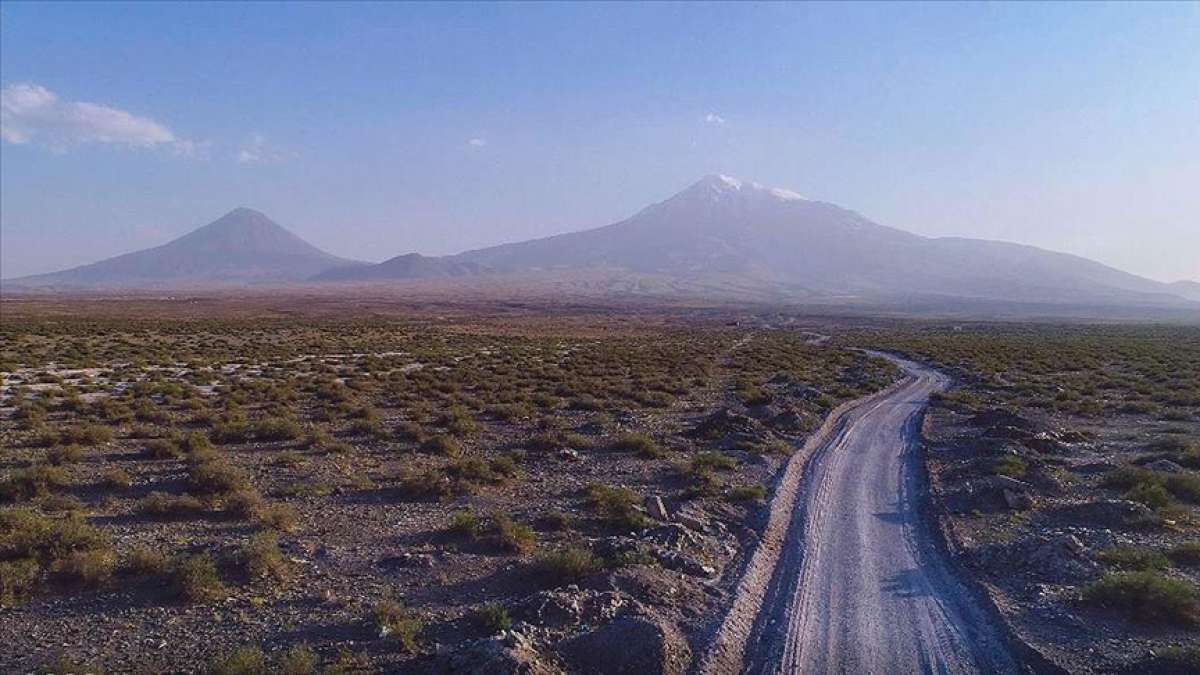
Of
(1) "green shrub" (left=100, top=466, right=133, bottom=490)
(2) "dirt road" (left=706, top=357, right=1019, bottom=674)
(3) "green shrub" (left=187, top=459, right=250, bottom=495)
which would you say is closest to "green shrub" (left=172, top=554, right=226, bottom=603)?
(3) "green shrub" (left=187, top=459, right=250, bottom=495)

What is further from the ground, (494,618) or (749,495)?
(494,618)

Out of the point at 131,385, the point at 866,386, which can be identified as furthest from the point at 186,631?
the point at 866,386

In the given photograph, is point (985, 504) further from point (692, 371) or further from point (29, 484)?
point (692, 371)

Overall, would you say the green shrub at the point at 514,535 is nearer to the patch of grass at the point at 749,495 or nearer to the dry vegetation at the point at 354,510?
the dry vegetation at the point at 354,510

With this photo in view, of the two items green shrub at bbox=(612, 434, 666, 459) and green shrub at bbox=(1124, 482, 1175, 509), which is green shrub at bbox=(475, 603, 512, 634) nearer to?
green shrub at bbox=(612, 434, 666, 459)

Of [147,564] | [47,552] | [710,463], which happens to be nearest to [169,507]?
[47,552]

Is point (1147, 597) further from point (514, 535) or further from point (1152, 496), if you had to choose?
point (514, 535)
